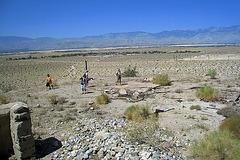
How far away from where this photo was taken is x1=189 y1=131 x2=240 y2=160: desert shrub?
17.3 ft

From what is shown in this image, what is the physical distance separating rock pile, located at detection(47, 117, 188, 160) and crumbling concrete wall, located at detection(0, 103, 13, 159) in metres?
1.50

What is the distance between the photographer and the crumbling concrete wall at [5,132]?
245 inches

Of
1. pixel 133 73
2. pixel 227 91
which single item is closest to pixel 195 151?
pixel 227 91

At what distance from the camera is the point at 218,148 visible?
5.46 meters

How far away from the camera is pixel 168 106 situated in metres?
11.0

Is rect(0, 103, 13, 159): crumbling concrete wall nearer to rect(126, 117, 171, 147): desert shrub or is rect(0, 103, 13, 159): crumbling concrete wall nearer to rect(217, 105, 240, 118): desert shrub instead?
rect(126, 117, 171, 147): desert shrub

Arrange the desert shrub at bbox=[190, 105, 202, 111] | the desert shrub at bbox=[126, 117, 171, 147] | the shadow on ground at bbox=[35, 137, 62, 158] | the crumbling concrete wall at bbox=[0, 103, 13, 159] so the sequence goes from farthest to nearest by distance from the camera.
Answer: the desert shrub at bbox=[190, 105, 202, 111] < the desert shrub at bbox=[126, 117, 171, 147] < the shadow on ground at bbox=[35, 137, 62, 158] < the crumbling concrete wall at bbox=[0, 103, 13, 159]

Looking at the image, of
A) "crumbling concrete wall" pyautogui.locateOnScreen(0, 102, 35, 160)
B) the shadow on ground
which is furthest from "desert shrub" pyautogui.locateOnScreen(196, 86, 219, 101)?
"crumbling concrete wall" pyautogui.locateOnScreen(0, 102, 35, 160)

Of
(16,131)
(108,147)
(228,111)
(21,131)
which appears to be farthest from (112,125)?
(228,111)

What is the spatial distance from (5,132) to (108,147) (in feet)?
Result: 11.3

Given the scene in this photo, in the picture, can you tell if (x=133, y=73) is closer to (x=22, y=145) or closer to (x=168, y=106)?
(x=168, y=106)

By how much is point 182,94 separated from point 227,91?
3169 millimetres

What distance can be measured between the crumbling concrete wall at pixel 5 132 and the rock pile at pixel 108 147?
1.50 m

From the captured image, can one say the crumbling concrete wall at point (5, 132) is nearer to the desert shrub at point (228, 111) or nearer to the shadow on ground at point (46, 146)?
the shadow on ground at point (46, 146)
